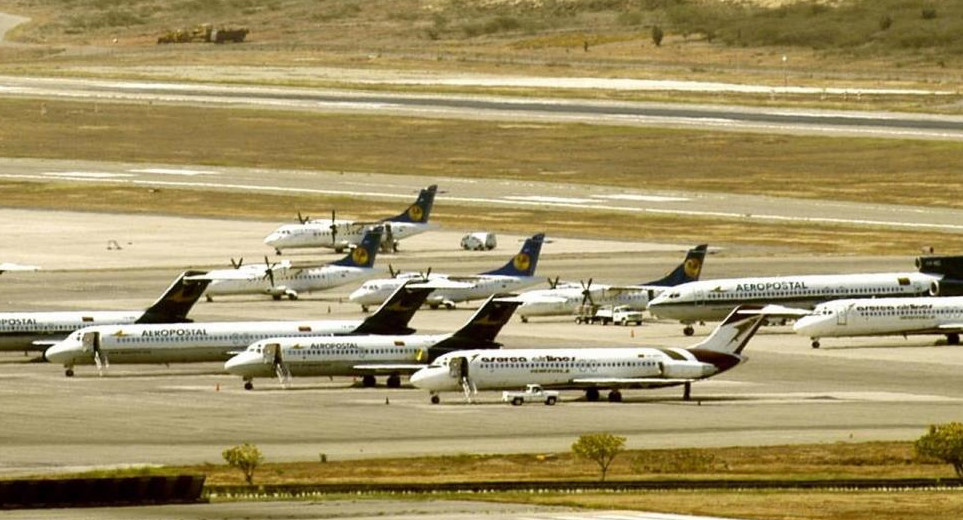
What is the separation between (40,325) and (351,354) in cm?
1779

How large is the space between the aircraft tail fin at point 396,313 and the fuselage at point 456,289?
67.9 ft

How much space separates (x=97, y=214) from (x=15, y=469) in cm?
10535

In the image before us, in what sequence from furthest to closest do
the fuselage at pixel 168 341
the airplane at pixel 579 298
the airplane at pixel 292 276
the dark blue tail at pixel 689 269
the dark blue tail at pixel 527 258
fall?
1. the airplane at pixel 292 276
2. the dark blue tail at pixel 527 258
3. the dark blue tail at pixel 689 269
4. the airplane at pixel 579 298
5. the fuselage at pixel 168 341

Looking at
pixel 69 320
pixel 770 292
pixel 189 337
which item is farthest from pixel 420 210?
pixel 189 337

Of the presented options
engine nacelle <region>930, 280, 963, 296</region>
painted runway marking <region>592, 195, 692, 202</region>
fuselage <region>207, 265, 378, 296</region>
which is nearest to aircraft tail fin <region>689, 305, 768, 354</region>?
engine nacelle <region>930, 280, 963, 296</region>

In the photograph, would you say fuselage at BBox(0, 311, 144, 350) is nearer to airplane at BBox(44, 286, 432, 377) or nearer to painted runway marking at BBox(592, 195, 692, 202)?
airplane at BBox(44, 286, 432, 377)

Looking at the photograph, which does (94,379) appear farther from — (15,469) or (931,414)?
(931,414)

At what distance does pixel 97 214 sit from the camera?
190 meters

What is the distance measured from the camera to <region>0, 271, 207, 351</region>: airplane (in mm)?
120188

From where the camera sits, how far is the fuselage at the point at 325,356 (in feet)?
365

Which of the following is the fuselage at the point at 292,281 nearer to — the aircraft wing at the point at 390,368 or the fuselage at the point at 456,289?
the fuselage at the point at 456,289

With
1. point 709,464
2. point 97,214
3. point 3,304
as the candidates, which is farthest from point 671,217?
point 709,464

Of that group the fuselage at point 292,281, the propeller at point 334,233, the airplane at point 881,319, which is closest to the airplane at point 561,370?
the airplane at point 881,319

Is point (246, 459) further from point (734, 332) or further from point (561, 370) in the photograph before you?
point (734, 332)
